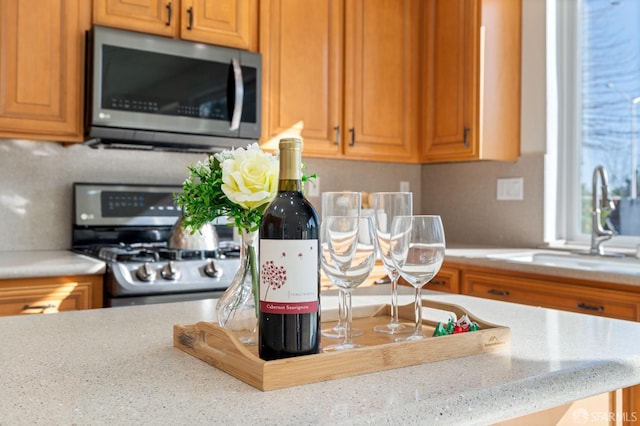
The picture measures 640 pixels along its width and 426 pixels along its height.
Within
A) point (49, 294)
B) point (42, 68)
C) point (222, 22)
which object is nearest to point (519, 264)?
point (222, 22)

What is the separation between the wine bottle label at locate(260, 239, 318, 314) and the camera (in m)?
0.74

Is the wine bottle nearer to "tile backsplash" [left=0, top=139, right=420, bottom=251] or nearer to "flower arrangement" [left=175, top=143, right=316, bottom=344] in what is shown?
"flower arrangement" [left=175, top=143, right=316, bottom=344]

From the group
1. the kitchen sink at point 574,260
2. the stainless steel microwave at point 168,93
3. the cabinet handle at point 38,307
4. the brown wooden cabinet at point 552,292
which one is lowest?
the cabinet handle at point 38,307

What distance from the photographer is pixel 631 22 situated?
2.83m

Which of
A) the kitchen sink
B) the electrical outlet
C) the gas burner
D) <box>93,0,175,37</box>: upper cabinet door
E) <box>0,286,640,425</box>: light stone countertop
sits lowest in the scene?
<box>0,286,640,425</box>: light stone countertop

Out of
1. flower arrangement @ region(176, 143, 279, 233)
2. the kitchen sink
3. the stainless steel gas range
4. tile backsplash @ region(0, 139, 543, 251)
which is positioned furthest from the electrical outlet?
flower arrangement @ region(176, 143, 279, 233)

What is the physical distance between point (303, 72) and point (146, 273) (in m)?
1.32

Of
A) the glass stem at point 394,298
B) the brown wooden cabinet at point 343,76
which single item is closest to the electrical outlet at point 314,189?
the brown wooden cabinet at point 343,76

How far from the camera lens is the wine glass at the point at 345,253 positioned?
860mm

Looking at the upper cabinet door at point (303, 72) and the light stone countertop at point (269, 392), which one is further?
the upper cabinet door at point (303, 72)

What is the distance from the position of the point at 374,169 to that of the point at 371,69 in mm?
654

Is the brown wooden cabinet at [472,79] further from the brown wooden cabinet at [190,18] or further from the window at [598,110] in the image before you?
the brown wooden cabinet at [190,18]

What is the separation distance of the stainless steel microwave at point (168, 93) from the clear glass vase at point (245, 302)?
1.65m

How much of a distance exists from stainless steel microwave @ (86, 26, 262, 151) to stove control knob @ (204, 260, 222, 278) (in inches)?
23.8
